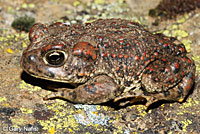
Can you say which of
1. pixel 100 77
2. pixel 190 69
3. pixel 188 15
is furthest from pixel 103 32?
pixel 188 15

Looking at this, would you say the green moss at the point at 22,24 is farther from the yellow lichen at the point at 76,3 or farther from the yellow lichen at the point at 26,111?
the yellow lichen at the point at 26,111

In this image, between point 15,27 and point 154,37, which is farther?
point 15,27

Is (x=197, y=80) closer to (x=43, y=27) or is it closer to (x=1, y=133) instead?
(x=43, y=27)

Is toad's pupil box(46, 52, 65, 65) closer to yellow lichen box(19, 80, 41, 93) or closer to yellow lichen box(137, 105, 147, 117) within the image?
yellow lichen box(19, 80, 41, 93)

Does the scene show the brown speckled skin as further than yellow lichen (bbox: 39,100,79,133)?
Yes

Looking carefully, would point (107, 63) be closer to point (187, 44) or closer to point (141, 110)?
point (141, 110)

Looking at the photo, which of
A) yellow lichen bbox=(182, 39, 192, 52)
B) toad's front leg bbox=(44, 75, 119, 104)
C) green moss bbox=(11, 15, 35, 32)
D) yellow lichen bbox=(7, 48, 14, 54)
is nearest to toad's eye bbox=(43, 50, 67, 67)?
toad's front leg bbox=(44, 75, 119, 104)

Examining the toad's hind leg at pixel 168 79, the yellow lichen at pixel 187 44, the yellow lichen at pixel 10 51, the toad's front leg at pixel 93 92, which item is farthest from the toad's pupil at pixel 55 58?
the yellow lichen at pixel 187 44
